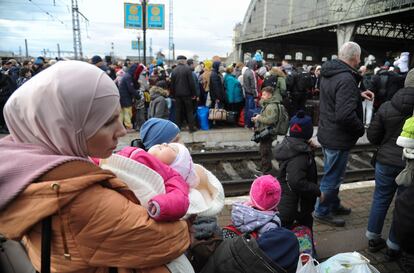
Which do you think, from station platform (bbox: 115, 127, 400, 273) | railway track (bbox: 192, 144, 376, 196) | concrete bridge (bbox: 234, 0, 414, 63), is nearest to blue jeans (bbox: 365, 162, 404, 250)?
station platform (bbox: 115, 127, 400, 273)

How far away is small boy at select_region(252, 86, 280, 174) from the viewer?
6.10 meters

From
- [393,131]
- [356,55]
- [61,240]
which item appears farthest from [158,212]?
[356,55]

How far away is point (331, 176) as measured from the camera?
429cm

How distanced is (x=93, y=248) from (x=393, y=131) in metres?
3.35

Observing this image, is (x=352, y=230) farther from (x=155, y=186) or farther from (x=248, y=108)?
(x=248, y=108)

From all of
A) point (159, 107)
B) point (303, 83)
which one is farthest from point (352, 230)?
point (303, 83)

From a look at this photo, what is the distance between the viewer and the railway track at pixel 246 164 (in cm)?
644

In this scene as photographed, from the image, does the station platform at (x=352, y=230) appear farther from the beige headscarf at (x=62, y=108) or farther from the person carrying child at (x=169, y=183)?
the beige headscarf at (x=62, y=108)

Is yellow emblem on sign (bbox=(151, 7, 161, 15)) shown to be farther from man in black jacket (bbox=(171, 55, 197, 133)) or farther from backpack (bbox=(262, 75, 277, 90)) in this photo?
backpack (bbox=(262, 75, 277, 90))

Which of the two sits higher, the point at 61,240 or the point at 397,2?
the point at 397,2

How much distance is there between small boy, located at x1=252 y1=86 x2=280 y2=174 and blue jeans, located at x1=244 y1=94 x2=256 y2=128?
Result: 3833 mm

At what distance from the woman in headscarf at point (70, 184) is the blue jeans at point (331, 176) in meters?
3.49

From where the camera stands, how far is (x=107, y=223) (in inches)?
43.2

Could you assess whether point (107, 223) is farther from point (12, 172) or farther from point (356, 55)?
point (356, 55)
